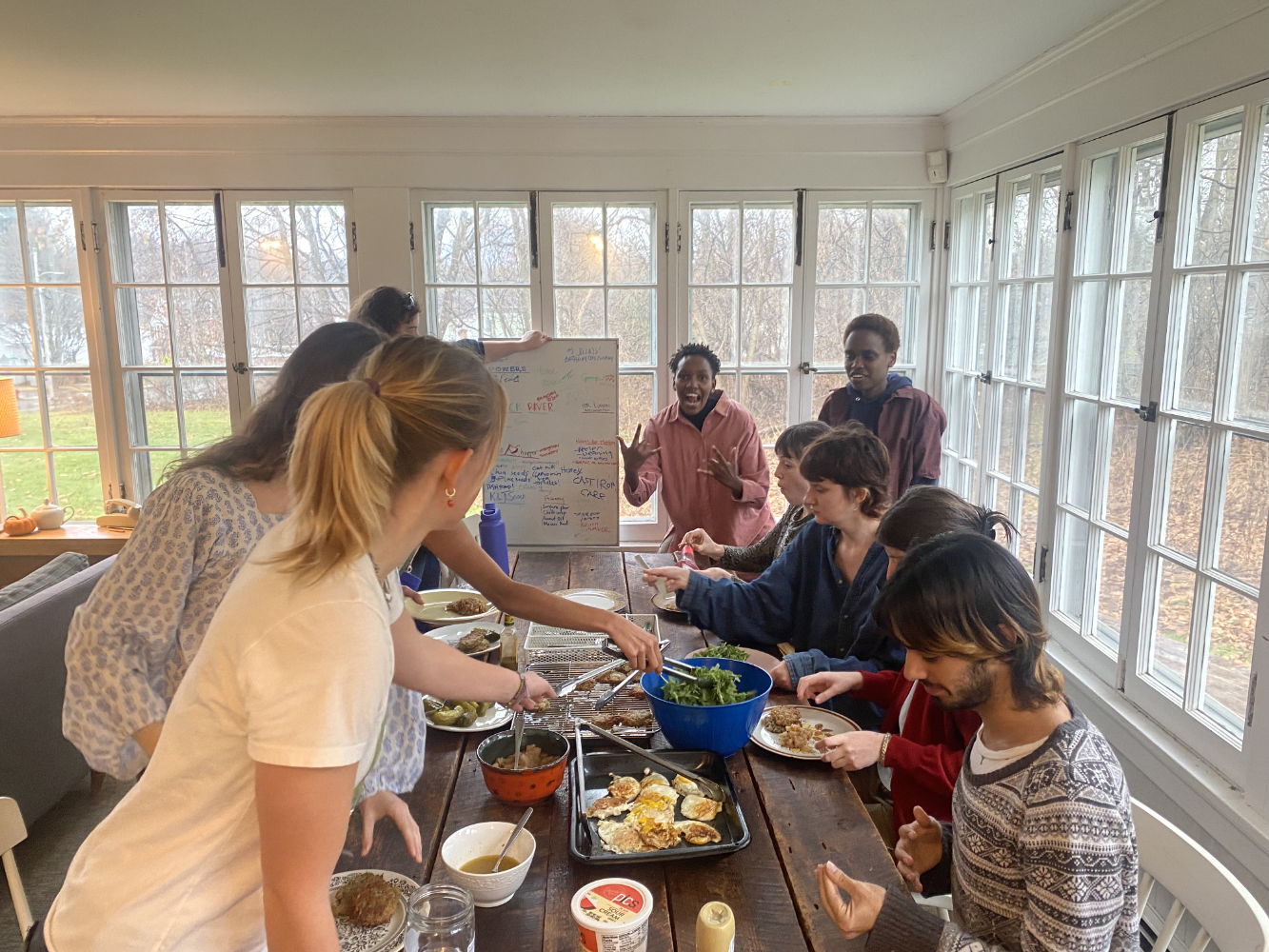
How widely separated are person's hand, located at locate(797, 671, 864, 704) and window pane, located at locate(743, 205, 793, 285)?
2.86 meters

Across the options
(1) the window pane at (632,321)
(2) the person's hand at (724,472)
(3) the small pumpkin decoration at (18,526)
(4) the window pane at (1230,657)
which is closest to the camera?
(4) the window pane at (1230,657)

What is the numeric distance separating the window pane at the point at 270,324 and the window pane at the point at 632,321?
162 centimetres

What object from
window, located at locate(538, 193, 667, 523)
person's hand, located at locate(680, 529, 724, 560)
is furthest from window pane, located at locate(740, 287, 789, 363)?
person's hand, located at locate(680, 529, 724, 560)

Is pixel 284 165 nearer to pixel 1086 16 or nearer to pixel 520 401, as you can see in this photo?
pixel 520 401

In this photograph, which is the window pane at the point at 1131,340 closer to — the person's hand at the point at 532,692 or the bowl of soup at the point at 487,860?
the person's hand at the point at 532,692

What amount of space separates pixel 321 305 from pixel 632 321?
1585 mm

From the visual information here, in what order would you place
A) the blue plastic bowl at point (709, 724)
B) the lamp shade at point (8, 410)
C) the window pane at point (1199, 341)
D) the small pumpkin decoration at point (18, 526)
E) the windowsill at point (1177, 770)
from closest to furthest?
the blue plastic bowl at point (709, 724) < the windowsill at point (1177, 770) < the window pane at point (1199, 341) < the lamp shade at point (8, 410) < the small pumpkin decoration at point (18, 526)

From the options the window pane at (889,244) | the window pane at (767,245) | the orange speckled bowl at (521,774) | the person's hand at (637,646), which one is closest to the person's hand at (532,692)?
the orange speckled bowl at (521,774)

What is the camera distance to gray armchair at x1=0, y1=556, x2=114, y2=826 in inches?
94.6

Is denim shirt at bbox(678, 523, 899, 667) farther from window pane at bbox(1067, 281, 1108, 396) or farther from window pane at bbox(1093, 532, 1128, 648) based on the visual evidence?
window pane at bbox(1067, 281, 1108, 396)

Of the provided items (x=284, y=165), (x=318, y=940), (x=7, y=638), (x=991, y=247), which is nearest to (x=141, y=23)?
(x=284, y=165)

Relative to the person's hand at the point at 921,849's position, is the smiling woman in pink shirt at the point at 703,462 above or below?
above

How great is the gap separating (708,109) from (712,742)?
10.9ft

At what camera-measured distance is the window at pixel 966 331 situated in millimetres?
3832
